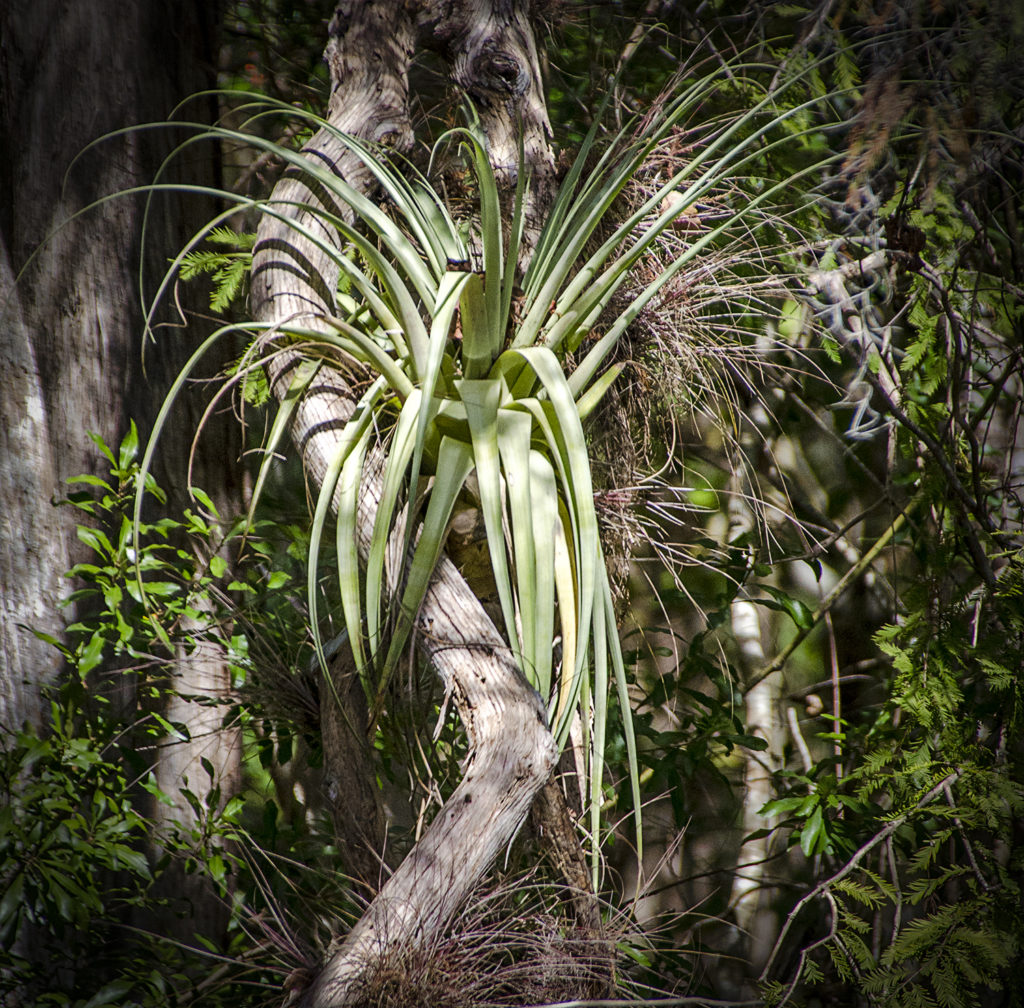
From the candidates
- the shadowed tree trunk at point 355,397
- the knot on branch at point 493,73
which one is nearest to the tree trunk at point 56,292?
the shadowed tree trunk at point 355,397

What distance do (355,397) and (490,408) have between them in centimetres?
A: 21

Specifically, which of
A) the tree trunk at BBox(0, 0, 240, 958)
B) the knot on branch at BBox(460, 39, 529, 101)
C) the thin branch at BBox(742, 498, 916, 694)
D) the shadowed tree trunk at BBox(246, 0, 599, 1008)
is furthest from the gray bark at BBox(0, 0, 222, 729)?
the thin branch at BBox(742, 498, 916, 694)

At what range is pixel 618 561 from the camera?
1.08m

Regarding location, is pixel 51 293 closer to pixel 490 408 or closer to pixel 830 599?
pixel 490 408

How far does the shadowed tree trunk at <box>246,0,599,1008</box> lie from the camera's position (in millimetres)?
749

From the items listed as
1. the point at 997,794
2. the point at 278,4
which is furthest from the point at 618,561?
the point at 278,4

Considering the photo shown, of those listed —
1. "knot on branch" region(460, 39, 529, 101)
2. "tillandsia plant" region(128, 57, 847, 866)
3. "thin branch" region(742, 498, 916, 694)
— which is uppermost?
"knot on branch" region(460, 39, 529, 101)

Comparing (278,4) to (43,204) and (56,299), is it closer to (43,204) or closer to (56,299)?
(43,204)

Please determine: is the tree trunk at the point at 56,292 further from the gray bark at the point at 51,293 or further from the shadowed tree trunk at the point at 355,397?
the shadowed tree trunk at the point at 355,397

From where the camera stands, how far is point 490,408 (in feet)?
2.81

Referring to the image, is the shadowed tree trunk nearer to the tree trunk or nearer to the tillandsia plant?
the tillandsia plant

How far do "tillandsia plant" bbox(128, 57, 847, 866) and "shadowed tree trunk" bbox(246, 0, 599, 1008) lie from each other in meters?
0.03

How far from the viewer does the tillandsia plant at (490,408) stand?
2.58ft

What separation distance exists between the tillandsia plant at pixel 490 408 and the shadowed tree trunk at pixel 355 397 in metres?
0.03
